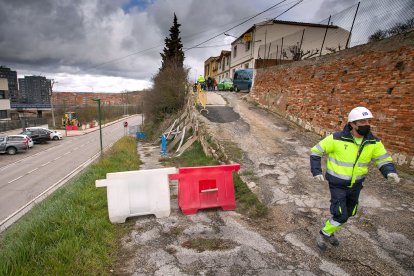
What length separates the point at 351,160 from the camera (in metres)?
3.36

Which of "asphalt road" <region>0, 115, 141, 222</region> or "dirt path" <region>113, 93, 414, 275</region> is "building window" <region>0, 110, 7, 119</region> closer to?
"asphalt road" <region>0, 115, 141, 222</region>

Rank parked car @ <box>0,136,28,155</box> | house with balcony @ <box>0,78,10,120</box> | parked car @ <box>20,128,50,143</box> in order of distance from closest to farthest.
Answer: parked car @ <box>0,136,28,155</box>, parked car @ <box>20,128,50,143</box>, house with balcony @ <box>0,78,10,120</box>

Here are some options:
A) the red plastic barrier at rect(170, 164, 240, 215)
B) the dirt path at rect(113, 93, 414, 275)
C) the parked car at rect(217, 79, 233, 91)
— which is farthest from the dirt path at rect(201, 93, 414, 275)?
the parked car at rect(217, 79, 233, 91)

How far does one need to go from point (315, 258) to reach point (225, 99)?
50.1 feet

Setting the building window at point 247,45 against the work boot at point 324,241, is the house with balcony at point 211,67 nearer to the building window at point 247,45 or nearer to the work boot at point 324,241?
the building window at point 247,45

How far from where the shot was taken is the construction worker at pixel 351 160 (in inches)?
132

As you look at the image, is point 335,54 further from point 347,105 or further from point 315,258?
point 315,258

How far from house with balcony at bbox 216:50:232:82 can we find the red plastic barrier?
100 ft

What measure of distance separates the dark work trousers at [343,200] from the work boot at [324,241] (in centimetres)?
37

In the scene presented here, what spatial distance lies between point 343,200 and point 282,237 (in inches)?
46.6

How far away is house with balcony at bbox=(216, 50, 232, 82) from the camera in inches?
1401

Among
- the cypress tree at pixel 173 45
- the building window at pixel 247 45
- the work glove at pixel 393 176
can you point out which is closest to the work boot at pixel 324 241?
the work glove at pixel 393 176

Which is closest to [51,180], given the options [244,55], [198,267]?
[198,267]

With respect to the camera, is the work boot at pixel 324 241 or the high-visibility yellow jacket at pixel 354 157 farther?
the work boot at pixel 324 241
